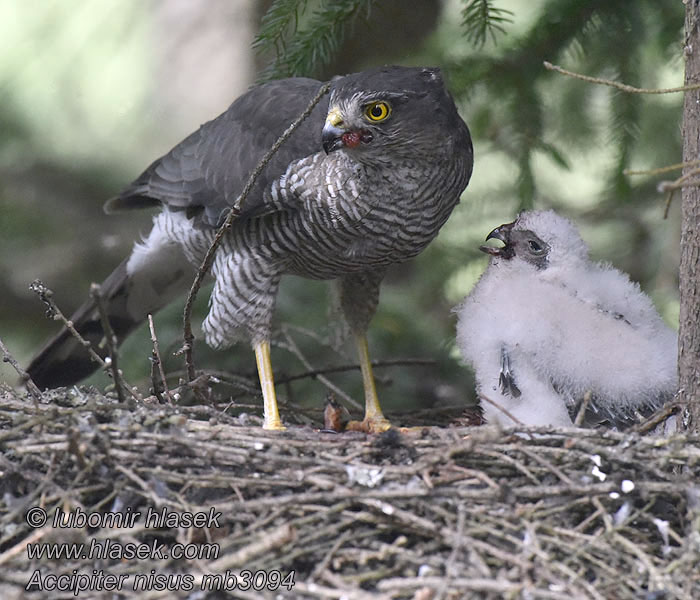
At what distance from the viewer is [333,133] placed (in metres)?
3.62

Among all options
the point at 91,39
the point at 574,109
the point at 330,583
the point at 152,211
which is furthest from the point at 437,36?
the point at 330,583

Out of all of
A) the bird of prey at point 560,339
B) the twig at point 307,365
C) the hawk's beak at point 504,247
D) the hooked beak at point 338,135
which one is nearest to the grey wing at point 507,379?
the bird of prey at point 560,339

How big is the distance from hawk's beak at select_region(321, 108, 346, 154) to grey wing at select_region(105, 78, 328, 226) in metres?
0.25

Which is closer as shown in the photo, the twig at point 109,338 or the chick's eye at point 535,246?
the twig at point 109,338

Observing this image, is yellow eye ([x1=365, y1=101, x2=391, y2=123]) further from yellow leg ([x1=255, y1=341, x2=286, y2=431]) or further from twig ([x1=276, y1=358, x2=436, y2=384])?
twig ([x1=276, y1=358, x2=436, y2=384])

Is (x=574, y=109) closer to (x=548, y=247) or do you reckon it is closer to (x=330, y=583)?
(x=548, y=247)

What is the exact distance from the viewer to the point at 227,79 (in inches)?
230

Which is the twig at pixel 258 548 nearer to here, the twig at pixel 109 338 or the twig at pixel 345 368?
the twig at pixel 109 338

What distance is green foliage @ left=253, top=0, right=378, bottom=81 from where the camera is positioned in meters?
3.99

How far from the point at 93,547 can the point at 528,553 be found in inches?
49.2

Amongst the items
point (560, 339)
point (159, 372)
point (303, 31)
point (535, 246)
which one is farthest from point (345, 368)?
point (303, 31)

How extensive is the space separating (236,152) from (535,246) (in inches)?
55.0

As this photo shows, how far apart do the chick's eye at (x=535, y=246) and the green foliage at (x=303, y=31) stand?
1.24 m

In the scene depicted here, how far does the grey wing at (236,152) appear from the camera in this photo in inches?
155
